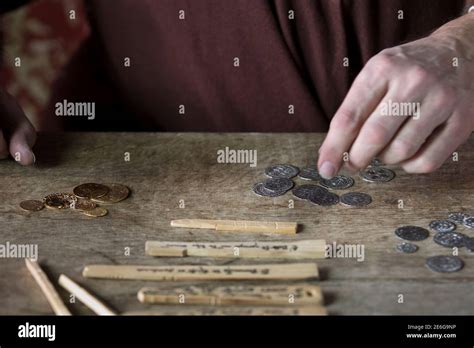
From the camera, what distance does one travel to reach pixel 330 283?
1.00 metres

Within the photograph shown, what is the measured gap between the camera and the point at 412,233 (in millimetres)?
1114

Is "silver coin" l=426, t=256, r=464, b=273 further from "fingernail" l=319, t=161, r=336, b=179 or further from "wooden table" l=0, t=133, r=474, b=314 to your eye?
"fingernail" l=319, t=161, r=336, b=179

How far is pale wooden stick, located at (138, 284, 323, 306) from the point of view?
95 centimetres

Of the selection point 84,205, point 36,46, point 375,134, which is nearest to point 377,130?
point 375,134

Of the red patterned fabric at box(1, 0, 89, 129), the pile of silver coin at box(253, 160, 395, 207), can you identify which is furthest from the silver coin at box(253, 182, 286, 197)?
the red patterned fabric at box(1, 0, 89, 129)

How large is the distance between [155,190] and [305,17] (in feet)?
1.79

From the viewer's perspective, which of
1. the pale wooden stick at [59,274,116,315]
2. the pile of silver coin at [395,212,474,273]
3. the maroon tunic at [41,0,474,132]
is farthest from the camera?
the maroon tunic at [41,0,474,132]

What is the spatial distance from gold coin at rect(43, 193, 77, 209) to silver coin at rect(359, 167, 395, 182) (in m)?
0.49

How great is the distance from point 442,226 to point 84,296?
530 millimetres

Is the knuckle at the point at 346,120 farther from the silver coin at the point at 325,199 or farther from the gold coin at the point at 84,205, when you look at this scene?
the gold coin at the point at 84,205

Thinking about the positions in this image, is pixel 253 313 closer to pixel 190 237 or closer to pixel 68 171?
pixel 190 237

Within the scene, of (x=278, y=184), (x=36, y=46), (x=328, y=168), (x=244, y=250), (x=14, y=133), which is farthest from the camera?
(x=36, y=46)

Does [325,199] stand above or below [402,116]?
below

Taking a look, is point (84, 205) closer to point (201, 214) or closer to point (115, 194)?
point (115, 194)
